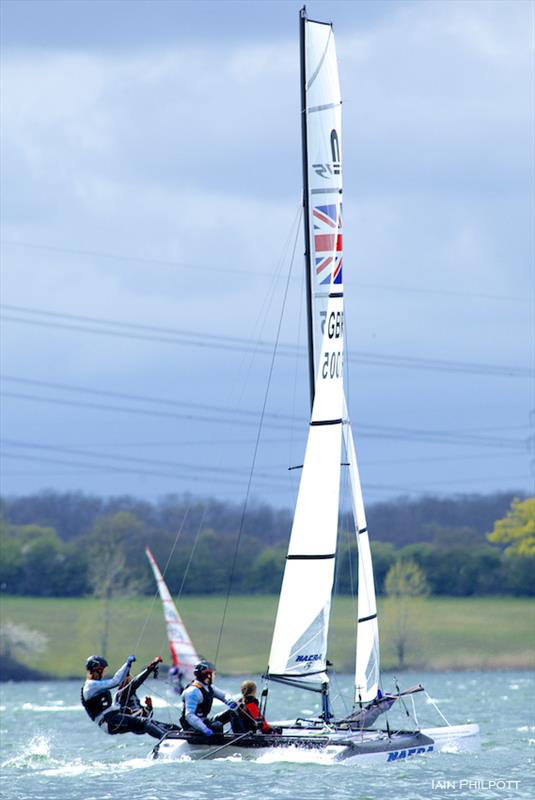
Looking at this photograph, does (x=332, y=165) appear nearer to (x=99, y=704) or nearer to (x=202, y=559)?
(x=99, y=704)

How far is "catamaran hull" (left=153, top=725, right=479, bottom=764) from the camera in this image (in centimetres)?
2900

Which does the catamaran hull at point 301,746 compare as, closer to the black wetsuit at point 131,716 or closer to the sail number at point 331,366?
the black wetsuit at point 131,716

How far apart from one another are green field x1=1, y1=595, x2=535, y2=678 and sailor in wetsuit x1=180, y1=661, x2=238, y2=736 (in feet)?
234

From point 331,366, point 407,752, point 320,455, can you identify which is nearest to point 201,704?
point 407,752

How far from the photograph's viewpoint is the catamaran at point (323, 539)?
2969 cm

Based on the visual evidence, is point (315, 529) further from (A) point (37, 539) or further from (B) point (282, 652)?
(A) point (37, 539)

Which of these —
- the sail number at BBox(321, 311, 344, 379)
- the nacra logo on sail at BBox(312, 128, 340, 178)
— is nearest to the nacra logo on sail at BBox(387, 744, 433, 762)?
the sail number at BBox(321, 311, 344, 379)

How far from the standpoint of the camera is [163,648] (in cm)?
10275

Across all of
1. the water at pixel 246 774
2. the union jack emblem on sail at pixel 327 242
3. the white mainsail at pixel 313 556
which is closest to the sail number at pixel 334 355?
the white mainsail at pixel 313 556

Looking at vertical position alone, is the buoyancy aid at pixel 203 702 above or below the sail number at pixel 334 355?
below

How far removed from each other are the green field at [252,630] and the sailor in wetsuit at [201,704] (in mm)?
71205

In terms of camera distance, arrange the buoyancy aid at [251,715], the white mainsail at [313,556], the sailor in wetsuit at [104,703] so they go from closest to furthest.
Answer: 1. the sailor in wetsuit at [104,703]
2. the buoyancy aid at [251,715]
3. the white mainsail at [313,556]

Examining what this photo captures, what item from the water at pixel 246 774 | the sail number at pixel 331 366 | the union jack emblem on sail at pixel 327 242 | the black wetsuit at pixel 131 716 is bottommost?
the water at pixel 246 774

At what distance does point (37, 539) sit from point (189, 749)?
82.8 meters
